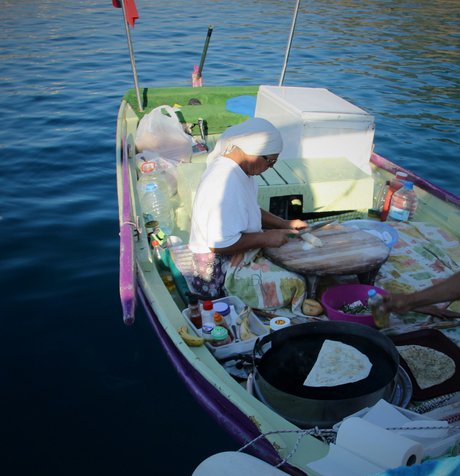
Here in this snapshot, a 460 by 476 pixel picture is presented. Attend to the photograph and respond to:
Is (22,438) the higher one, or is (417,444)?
(417,444)

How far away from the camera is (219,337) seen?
2539mm

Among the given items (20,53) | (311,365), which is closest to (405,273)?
(311,365)

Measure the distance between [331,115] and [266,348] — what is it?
2.67 meters

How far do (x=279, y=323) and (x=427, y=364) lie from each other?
2.94 feet

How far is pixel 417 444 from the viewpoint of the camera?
4.80 ft

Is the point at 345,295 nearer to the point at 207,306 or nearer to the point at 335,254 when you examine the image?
the point at 335,254

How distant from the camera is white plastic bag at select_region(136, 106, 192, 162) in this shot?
520cm

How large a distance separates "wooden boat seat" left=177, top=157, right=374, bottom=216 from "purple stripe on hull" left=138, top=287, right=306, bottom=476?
66.0 inches

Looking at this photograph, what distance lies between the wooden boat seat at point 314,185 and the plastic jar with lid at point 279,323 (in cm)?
133

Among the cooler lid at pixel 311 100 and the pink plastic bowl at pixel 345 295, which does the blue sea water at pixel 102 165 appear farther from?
the cooler lid at pixel 311 100

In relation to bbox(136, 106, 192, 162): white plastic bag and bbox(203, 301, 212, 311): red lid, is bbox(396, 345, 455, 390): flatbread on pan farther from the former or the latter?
bbox(136, 106, 192, 162): white plastic bag

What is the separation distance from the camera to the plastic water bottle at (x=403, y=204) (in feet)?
13.0

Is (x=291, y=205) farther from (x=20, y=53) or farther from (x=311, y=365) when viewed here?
(x=20, y=53)

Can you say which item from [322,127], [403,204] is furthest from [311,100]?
[403,204]
